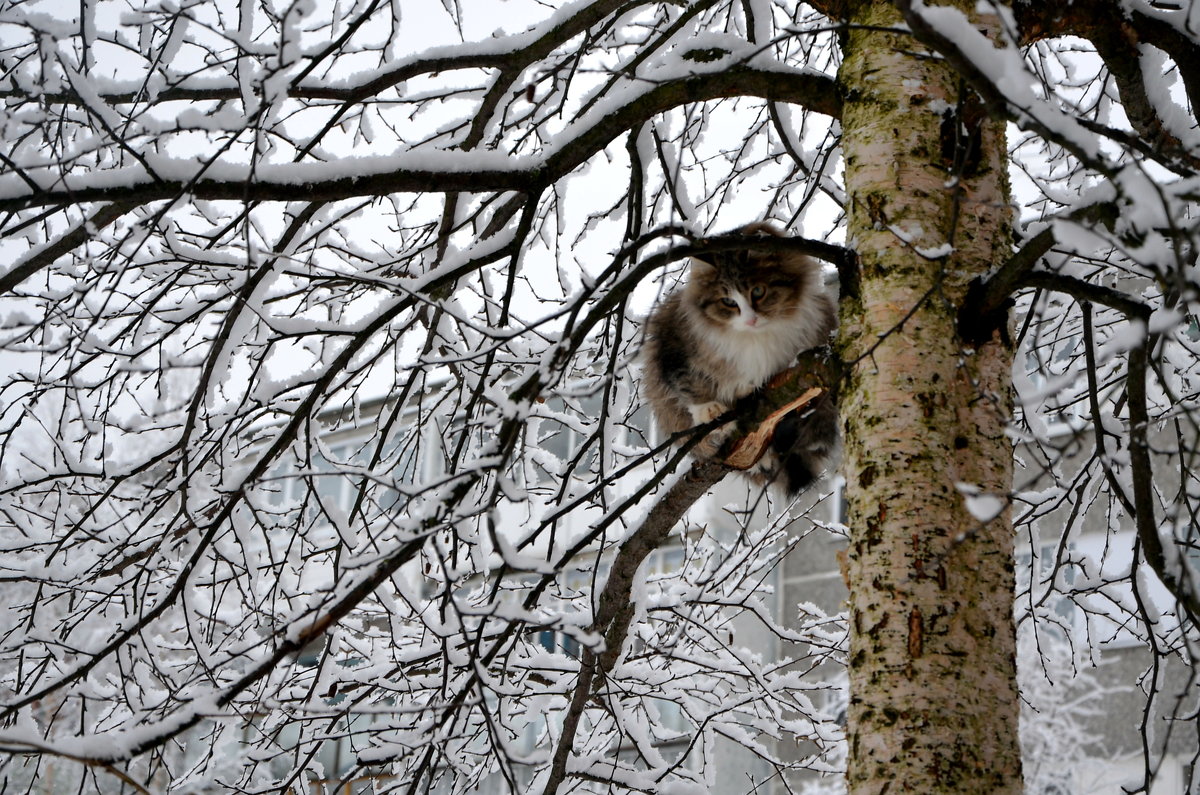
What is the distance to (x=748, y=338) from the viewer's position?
394cm

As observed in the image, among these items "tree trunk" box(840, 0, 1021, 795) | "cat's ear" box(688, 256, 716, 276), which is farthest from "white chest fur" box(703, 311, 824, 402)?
"tree trunk" box(840, 0, 1021, 795)

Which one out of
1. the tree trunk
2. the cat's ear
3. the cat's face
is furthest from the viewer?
the cat's ear

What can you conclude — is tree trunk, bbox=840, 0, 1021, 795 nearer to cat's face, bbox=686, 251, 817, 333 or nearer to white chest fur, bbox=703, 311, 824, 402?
cat's face, bbox=686, 251, 817, 333

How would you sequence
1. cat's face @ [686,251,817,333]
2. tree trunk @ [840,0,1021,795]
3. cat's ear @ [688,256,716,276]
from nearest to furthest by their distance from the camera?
1. tree trunk @ [840,0,1021,795]
2. cat's face @ [686,251,817,333]
3. cat's ear @ [688,256,716,276]

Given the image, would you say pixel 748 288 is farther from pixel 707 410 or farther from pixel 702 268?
pixel 707 410

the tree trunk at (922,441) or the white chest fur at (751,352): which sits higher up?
the white chest fur at (751,352)

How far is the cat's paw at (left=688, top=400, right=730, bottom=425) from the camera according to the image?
395 centimetres

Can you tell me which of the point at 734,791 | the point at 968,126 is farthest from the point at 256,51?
the point at 734,791

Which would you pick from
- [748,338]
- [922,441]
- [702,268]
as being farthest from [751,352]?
[922,441]

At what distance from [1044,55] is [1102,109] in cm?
66

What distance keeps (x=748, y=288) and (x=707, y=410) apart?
472 millimetres

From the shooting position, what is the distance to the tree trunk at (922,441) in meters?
2.07

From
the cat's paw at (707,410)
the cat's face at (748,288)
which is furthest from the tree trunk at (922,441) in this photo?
the cat's paw at (707,410)

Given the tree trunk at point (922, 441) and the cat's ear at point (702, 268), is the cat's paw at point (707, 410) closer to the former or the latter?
the cat's ear at point (702, 268)
